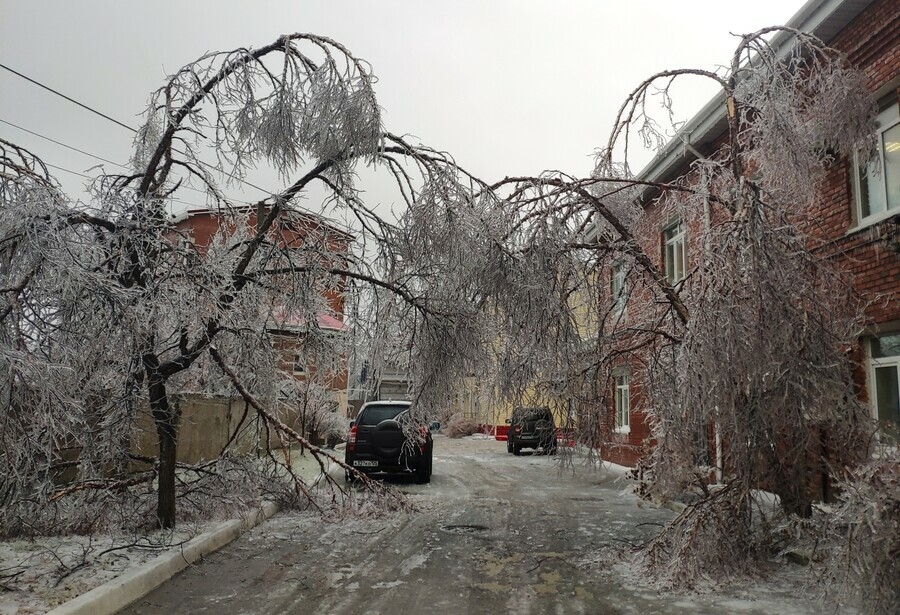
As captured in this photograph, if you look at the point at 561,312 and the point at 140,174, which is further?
the point at 140,174

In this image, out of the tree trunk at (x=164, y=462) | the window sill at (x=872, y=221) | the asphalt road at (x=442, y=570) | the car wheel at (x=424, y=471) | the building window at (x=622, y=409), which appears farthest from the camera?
A: the building window at (x=622, y=409)

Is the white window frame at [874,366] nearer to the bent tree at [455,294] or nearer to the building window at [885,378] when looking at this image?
the building window at [885,378]

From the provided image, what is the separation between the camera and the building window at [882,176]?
777 cm

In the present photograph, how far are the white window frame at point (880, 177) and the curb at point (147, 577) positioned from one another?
8.61 meters

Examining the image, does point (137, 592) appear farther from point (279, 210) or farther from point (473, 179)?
point (473, 179)

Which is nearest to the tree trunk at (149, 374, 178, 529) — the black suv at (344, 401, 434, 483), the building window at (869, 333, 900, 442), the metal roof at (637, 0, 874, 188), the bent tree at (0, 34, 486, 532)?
the bent tree at (0, 34, 486, 532)

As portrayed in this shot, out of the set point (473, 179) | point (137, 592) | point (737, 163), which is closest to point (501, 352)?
point (473, 179)

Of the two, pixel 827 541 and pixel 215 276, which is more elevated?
pixel 215 276

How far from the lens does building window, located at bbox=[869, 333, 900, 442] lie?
25.4ft

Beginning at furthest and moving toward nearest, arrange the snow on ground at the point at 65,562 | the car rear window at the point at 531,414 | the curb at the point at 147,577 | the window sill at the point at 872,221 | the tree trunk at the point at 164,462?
the window sill at the point at 872,221 → the car rear window at the point at 531,414 → the tree trunk at the point at 164,462 → the snow on ground at the point at 65,562 → the curb at the point at 147,577

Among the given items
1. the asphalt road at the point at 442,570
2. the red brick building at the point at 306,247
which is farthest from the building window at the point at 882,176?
the red brick building at the point at 306,247

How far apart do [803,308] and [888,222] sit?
2876 mm

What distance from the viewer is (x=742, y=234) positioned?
5.81 metres

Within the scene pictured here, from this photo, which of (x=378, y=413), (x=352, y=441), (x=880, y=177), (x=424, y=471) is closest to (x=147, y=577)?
(x=352, y=441)
